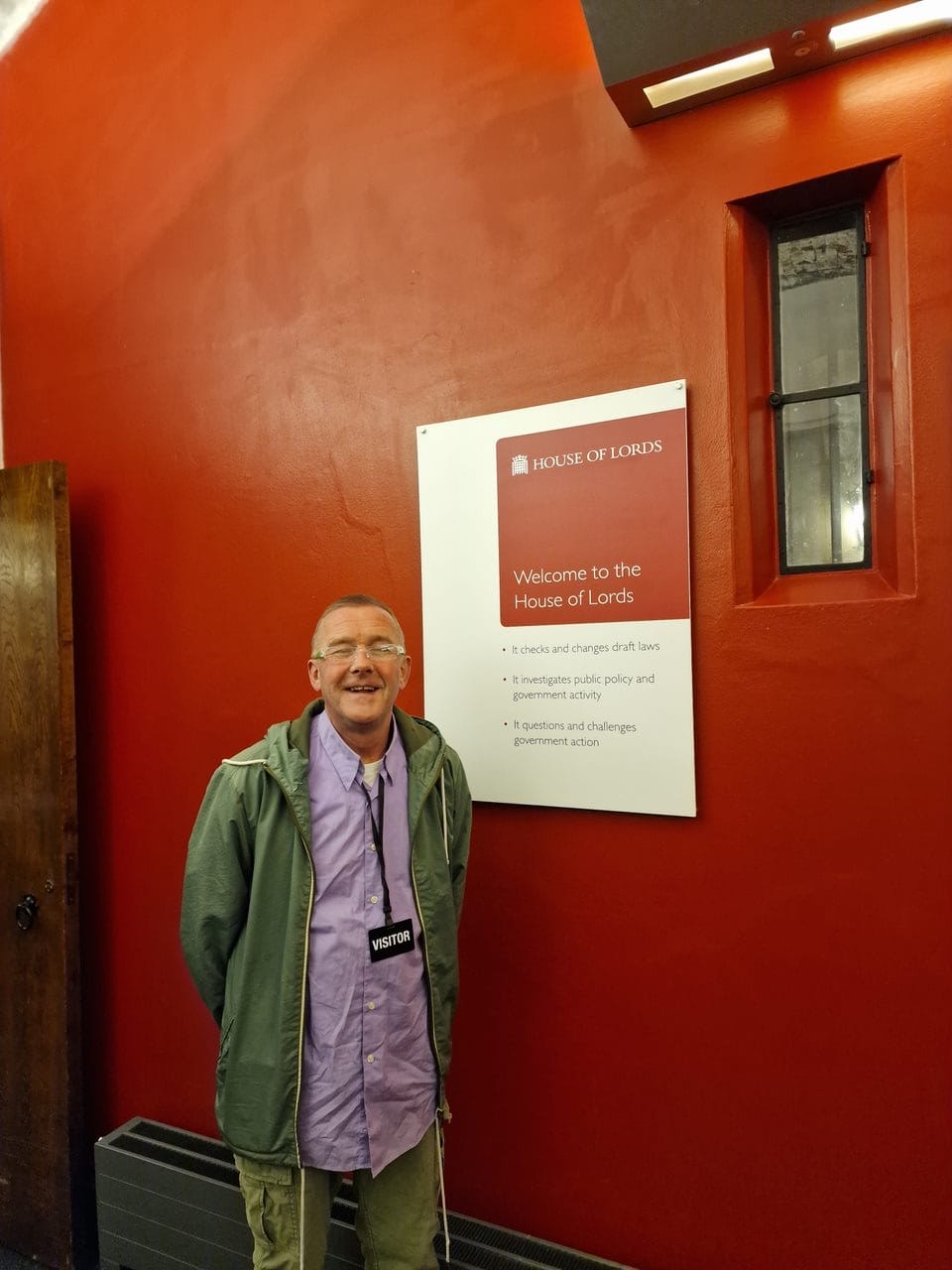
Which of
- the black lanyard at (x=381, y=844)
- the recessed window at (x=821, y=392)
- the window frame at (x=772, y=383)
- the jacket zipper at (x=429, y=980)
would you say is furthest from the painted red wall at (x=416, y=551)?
the black lanyard at (x=381, y=844)

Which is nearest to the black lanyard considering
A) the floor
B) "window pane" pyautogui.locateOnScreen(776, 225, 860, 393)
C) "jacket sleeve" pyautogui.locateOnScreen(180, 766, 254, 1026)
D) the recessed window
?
"jacket sleeve" pyautogui.locateOnScreen(180, 766, 254, 1026)

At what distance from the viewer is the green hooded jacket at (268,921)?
1.61 meters

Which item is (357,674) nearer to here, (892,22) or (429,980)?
(429,980)

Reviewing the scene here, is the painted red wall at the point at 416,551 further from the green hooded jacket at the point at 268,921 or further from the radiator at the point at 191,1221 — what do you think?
the green hooded jacket at the point at 268,921

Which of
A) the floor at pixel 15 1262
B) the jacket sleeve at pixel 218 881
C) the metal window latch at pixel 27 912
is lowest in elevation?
the floor at pixel 15 1262

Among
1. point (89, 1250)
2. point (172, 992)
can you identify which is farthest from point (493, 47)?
point (89, 1250)

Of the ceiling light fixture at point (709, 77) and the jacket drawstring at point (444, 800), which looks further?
the jacket drawstring at point (444, 800)

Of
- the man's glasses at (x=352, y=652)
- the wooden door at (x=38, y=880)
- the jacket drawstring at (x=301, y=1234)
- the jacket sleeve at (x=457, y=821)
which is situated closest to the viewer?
the jacket drawstring at (x=301, y=1234)

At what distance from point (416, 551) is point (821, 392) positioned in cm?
100

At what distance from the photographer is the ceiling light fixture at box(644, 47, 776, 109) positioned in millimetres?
1645

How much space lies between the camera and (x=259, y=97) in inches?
93.2

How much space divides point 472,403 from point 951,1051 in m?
1.70

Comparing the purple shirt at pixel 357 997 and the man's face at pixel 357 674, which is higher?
the man's face at pixel 357 674

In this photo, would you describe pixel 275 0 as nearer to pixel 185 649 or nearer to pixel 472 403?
pixel 472 403
